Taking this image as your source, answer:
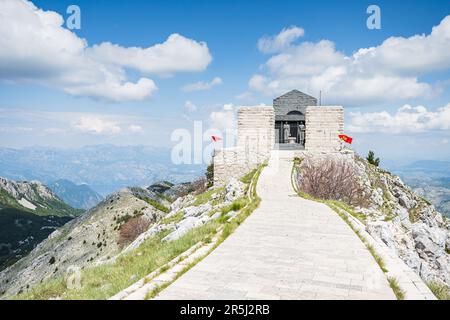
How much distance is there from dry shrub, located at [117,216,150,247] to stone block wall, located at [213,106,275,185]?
22876 millimetres

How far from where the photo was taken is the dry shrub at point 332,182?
74.1 ft

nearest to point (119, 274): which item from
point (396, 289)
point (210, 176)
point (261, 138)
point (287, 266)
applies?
point (287, 266)

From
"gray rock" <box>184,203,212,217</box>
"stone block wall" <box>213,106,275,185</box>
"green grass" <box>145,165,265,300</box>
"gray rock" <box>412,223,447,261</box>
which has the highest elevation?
"stone block wall" <box>213,106,275,185</box>

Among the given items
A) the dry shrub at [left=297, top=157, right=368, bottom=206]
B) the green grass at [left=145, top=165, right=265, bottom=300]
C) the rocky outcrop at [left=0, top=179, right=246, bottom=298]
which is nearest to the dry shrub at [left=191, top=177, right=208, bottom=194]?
the rocky outcrop at [left=0, top=179, right=246, bottom=298]

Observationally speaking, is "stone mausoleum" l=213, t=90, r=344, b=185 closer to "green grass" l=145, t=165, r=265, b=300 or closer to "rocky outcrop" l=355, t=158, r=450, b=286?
"rocky outcrop" l=355, t=158, r=450, b=286

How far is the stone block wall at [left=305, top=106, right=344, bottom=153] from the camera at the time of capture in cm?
2738

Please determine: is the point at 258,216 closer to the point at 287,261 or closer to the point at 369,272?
the point at 287,261

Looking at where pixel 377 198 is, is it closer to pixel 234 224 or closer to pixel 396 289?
pixel 234 224

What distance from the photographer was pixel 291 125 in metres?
36.8

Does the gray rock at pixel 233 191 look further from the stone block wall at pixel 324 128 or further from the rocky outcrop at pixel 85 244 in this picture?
the rocky outcrop at pixel 85 244

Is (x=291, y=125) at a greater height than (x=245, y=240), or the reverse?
(x=291, y=125)
